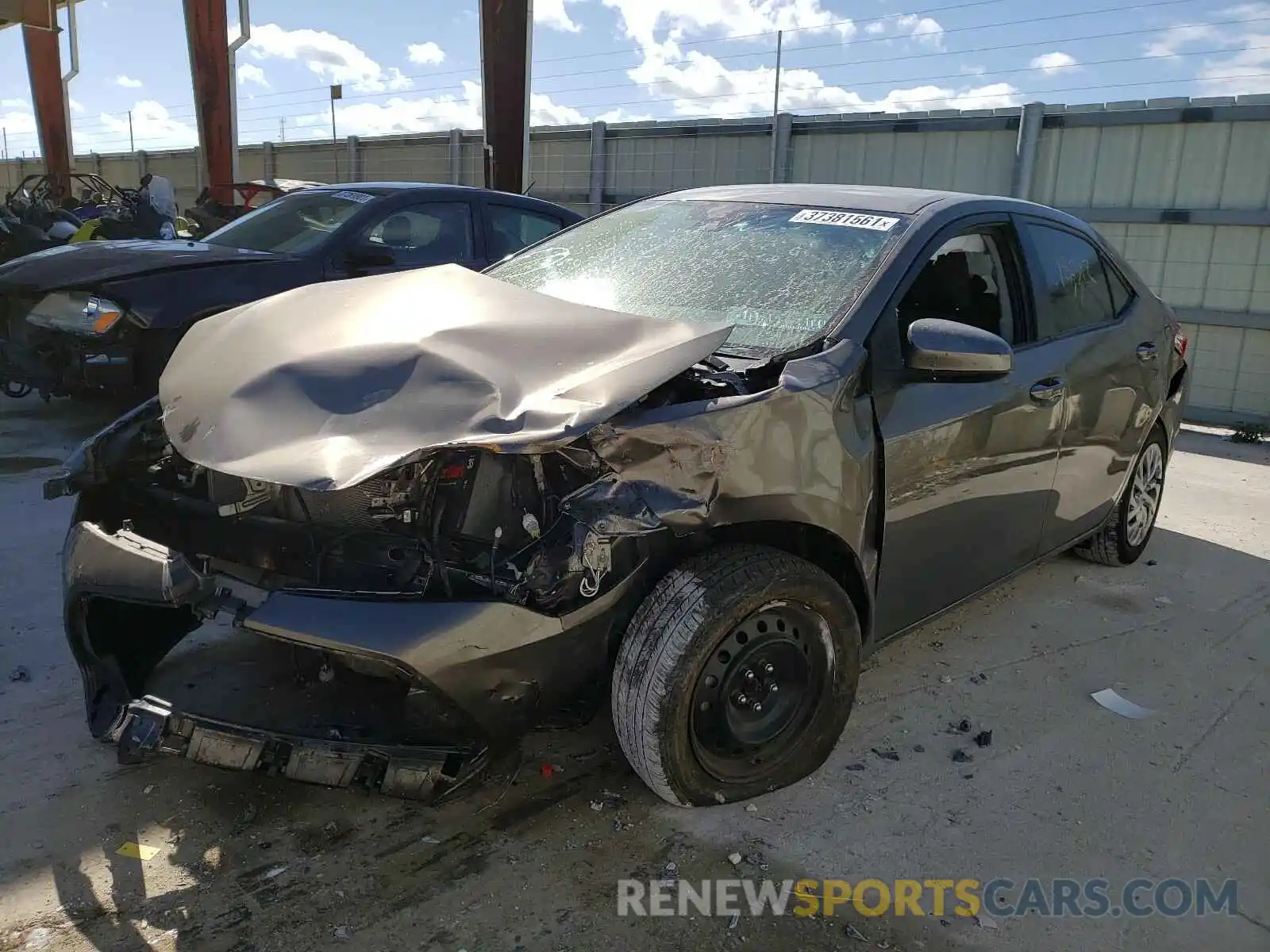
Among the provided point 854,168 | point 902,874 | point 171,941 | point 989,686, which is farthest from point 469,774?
point 854,168

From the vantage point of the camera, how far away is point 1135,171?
30.6ft

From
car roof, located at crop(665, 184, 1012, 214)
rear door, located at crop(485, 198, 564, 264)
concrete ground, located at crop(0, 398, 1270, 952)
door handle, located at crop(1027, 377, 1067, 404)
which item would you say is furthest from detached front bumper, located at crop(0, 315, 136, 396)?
door handle, located at crop(1027, 377, 1067, 404)

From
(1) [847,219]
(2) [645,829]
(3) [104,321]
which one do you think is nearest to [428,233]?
(3) [104,321]

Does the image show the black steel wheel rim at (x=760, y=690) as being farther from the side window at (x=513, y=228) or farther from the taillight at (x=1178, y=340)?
the side window at (x=513, y=228)

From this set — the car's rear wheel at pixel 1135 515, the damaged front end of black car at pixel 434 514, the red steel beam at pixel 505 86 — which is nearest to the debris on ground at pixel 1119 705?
the car's rear wheel at pixel 1135 515

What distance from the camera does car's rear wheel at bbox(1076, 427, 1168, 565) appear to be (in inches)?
183

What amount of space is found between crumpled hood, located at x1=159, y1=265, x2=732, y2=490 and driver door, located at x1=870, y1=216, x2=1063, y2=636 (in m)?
Result: 0.69

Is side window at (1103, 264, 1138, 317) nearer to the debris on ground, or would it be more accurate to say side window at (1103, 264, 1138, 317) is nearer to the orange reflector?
the debris on ground

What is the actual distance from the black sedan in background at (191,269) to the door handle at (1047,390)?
3.94m

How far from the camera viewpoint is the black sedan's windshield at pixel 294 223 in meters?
6.04

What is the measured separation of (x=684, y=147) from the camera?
41.5 feet

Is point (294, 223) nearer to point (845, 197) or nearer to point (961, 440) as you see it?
point (845, 197)

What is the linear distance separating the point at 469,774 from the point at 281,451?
890mm

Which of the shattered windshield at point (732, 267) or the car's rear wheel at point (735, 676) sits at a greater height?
the shattered windshield at point (732, 267)
